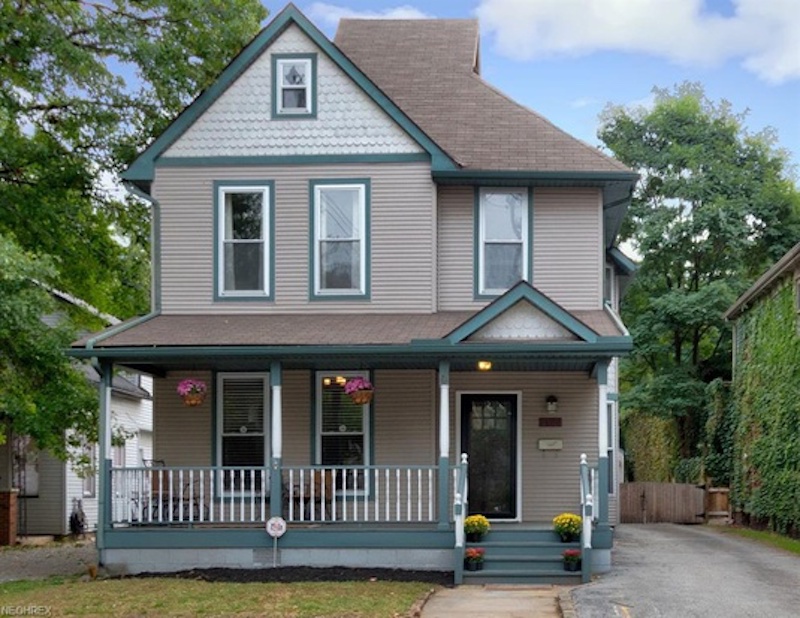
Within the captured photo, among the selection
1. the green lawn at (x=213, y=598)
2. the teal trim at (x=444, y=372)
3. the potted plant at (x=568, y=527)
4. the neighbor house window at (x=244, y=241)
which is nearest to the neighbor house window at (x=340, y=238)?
the neighbor house window at (x=244, y=241)

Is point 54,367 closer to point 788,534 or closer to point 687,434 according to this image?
point 788,534

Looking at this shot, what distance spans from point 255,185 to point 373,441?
429 cm

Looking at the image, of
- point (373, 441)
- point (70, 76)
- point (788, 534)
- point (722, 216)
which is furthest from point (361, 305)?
point (722, 216)

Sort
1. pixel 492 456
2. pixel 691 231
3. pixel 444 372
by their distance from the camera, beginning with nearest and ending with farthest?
pixel 444 372
pixel 492 456
pixel 691 231

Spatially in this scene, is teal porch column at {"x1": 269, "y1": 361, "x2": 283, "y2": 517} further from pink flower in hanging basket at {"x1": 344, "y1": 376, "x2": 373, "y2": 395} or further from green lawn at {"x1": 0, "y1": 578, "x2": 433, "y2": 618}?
green lawn at {"x1": 0, "y1": 578, "x2": 433, "y2": 618}

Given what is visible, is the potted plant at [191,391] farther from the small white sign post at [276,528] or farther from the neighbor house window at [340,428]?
the small white sign post at [276,528]

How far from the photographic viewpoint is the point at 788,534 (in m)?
22.9

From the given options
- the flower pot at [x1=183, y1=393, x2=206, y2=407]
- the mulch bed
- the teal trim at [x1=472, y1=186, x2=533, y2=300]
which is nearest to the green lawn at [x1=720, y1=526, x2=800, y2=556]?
the teal trim at [x1=472, y1=186, x2=533, y2=300]

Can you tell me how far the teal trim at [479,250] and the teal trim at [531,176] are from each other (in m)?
0.36

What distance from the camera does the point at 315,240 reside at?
17.9 metres

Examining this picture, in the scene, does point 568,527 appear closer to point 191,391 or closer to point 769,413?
point 191,391

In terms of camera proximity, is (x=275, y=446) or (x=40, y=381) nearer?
(x=275, y=446)

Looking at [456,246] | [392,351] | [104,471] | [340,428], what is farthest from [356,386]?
[104,471]

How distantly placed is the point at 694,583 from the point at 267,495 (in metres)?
6.32
